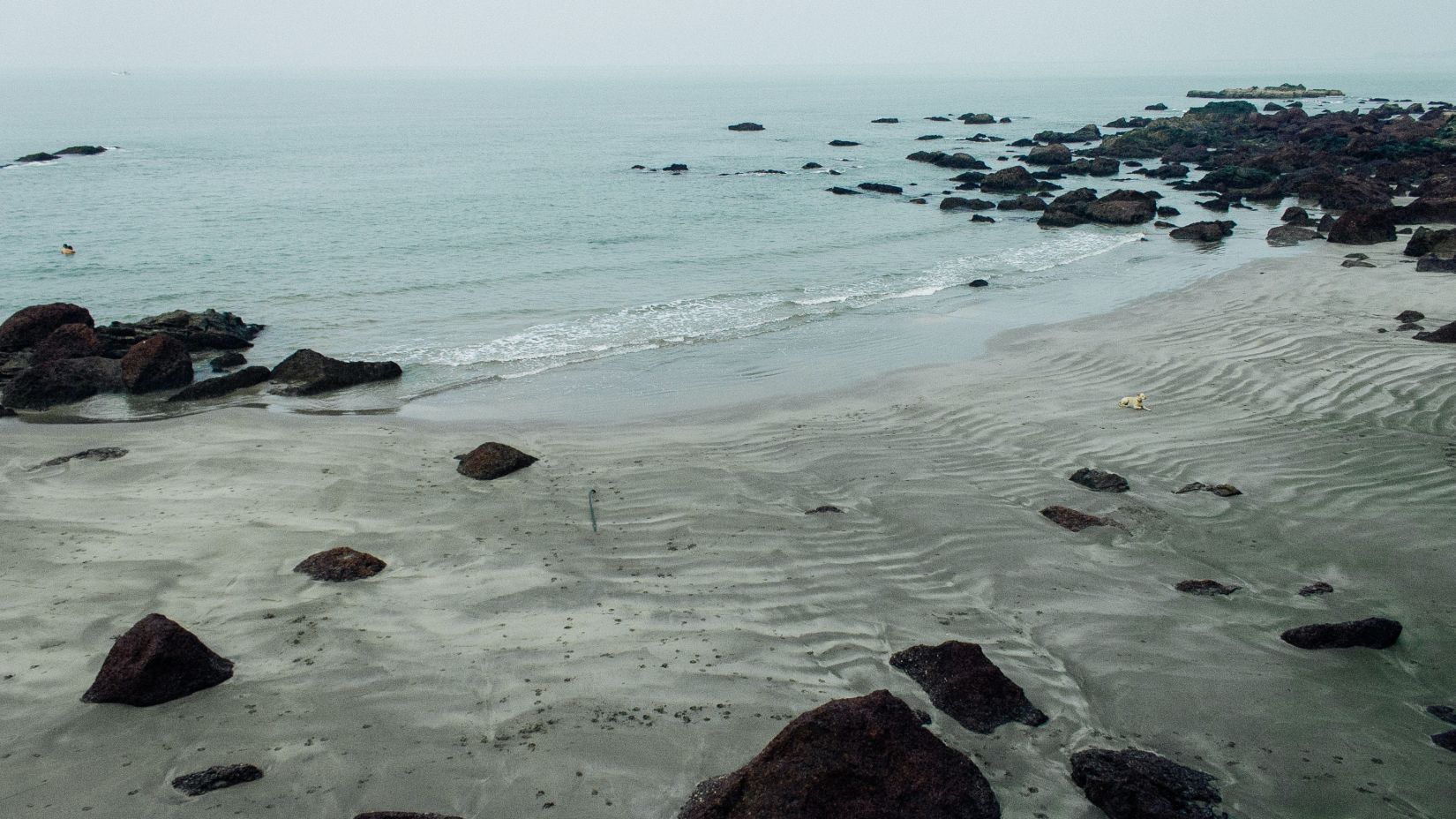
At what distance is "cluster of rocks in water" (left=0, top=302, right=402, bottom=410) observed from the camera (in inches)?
580

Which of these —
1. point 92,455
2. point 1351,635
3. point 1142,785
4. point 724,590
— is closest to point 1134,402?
point 1351,635

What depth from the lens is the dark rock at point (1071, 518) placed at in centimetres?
916

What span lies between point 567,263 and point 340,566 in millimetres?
19390

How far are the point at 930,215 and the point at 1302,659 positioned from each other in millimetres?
30149

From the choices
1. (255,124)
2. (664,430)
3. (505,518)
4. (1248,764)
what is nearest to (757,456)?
(664,430)

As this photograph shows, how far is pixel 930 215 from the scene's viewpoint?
3525 cm

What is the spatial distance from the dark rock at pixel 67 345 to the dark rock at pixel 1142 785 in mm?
16977

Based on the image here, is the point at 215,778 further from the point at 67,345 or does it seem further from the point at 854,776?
the point at 67,345

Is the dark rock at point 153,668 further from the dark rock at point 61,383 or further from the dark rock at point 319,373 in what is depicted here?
the dark rock at point 61,383

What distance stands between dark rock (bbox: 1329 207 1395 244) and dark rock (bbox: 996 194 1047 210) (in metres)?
11.4

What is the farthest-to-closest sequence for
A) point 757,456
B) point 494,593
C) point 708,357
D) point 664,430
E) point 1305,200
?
point 1305,200 < point 708,357 < point 664,430 < point 757,456 < point 494,593

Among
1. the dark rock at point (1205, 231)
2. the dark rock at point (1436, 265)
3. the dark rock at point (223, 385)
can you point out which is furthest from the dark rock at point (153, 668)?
the dark rock at point (1205, 231)

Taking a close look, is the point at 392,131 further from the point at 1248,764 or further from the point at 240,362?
the point at 1248,764

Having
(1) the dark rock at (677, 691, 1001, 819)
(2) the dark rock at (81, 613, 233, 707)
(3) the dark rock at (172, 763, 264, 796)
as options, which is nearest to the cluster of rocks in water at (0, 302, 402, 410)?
(2) the dark rock at (81, 613, 233, 707)
